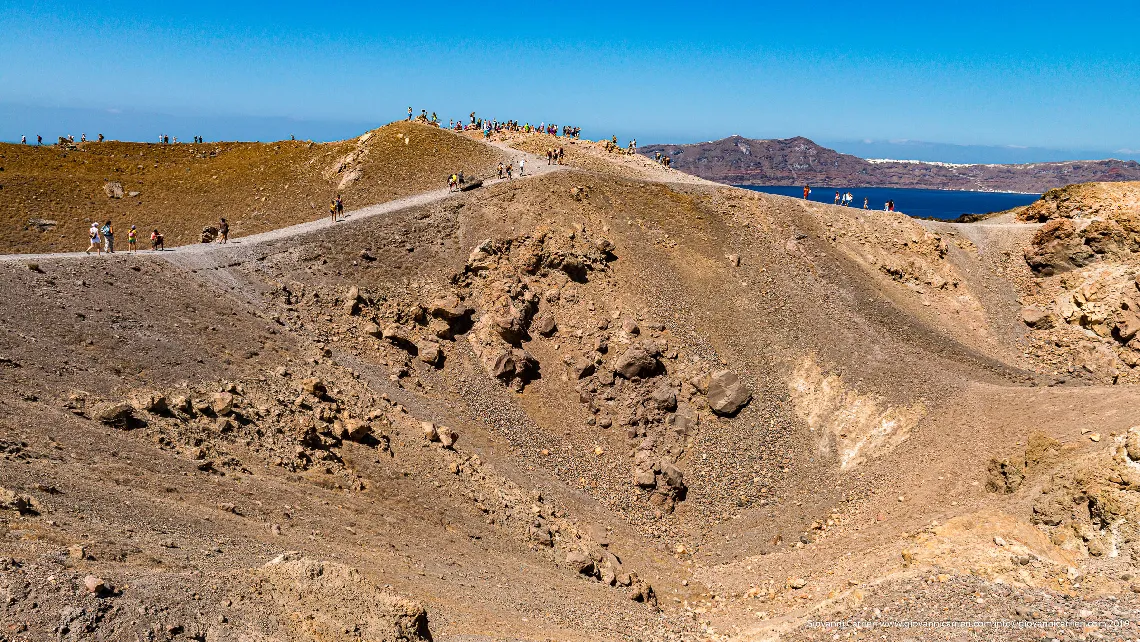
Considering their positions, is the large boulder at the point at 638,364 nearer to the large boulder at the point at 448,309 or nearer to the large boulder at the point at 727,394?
the large boulder at the point at 727,394

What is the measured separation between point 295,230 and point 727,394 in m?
28.4

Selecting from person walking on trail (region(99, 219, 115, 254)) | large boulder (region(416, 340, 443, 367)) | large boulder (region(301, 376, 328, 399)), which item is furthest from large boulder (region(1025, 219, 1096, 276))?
person walking on trail (region(99, 219, 115, 254))

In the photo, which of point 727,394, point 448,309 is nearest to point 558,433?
point 727,394

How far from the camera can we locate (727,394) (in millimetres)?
36875

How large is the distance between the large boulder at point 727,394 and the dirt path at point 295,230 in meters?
20.0

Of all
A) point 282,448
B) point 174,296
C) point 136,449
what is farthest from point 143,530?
point 174,296

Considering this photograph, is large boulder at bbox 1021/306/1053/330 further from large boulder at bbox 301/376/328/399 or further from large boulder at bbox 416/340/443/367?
large boulder at bbox 301/376/328/399

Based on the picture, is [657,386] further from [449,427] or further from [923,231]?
[923,231]

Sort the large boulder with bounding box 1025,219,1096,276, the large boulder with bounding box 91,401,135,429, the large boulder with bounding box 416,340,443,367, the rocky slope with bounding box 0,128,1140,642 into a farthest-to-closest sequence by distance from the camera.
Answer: the large boulder with bounding box 1025,219,1096,276 → the large boulder with bounding box 416,340,443,367 → the large boulder with bounding box 91,401,135,429 → the rocky slope with bounding box 0,128,1140,642

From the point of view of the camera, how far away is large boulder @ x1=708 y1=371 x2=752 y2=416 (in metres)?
Result: 36.8

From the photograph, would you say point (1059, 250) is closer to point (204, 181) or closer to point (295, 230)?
point (295, 230)

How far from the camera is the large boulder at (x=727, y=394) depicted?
1447 inches

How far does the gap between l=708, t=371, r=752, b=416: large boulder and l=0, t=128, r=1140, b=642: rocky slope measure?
0.15 metres

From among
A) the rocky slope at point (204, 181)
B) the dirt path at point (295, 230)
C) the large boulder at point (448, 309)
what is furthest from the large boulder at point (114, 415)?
the rocky slope at point (204, 181)
